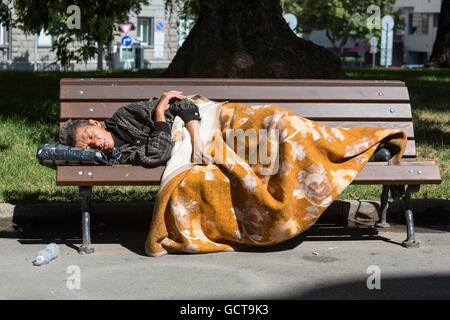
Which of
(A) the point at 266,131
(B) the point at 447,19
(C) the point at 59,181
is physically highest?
(B) the point at 447,19

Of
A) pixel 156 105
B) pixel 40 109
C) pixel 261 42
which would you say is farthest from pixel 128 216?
pixel 261 42

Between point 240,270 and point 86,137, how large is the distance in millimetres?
1437

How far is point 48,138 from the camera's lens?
29.4 feet

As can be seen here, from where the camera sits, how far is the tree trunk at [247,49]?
426 inches

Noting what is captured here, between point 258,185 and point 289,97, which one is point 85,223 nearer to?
point 258,185

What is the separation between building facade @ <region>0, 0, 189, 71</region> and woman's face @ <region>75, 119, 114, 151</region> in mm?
33342

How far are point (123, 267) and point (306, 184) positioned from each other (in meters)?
1.23

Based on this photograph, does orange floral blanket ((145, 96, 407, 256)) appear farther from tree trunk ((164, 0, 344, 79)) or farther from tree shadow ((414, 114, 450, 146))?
tree trunk ((164, 0, 344, 79))

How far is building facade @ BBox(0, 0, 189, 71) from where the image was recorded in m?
39.7

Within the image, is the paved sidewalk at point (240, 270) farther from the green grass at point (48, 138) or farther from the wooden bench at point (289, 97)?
the green grass at point (48, 138)

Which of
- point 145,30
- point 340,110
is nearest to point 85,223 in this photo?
point 340,110

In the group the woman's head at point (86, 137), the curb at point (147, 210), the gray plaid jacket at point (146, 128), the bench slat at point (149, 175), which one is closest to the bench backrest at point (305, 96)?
the gray plaid jacket at point (146, 128)

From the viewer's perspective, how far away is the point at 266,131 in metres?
5.18
